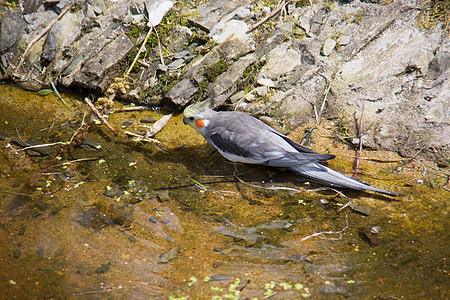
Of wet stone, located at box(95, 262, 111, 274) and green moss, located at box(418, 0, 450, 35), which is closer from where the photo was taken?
wet stone, located at box(95, 262, 111, 274)

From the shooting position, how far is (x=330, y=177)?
3.80 metres

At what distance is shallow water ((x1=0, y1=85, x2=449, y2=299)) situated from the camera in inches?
113

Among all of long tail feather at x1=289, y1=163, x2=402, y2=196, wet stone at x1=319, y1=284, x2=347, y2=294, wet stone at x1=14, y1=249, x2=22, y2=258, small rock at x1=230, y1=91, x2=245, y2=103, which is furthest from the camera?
small rock at x1=230, y1=91, x2=245, y2=103

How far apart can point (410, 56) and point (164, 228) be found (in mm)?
3938

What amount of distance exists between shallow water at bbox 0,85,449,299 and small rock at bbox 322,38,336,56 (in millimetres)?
1180

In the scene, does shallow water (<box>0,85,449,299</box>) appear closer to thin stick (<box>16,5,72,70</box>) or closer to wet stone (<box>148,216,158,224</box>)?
wet stone (<box>148,216,158,224</box>)

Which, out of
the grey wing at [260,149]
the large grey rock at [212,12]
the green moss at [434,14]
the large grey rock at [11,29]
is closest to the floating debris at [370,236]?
the grey wing at [260,149]

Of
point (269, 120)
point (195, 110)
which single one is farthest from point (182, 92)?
point (269, 120)

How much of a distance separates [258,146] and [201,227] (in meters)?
1.16

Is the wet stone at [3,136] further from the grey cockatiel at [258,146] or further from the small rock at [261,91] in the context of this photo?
the small rock at [261,91]

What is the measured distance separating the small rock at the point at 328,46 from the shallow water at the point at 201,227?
1180mm

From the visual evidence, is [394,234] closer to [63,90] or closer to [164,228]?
[164,228]

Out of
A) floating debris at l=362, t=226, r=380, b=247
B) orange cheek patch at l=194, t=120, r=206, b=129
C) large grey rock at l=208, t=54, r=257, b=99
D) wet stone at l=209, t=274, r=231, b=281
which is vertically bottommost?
floating debris at l=362, t=226, r=380, b=247

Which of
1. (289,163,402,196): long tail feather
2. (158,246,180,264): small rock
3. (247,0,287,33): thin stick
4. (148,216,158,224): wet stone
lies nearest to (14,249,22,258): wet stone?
Answer: (148,216,158,224): wet stone
